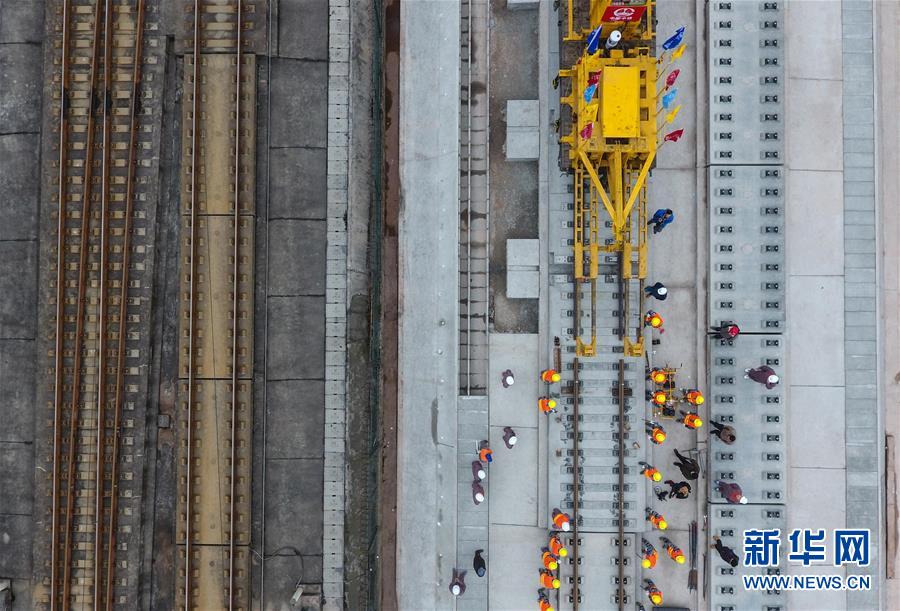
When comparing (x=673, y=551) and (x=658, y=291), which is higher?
(x=658, y=291)

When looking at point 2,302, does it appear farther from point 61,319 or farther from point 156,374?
point 156,374

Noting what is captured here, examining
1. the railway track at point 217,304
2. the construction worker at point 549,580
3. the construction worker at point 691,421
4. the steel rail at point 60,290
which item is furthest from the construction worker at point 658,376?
the steel rail at point 60,290

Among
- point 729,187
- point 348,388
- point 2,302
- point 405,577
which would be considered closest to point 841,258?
point 729,187

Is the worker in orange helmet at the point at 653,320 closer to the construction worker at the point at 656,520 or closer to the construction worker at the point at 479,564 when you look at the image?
the construction worker at the point at 656,520

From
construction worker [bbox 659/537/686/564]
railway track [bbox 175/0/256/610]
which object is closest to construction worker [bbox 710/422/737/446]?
construction worker [bbox 659/537/686/564]

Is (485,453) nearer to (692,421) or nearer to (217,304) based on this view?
(692,421)

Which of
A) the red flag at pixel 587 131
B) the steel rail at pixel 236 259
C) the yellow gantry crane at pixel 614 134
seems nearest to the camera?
the red flag at pixel 587 131

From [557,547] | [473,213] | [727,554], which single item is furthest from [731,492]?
[473,213]
